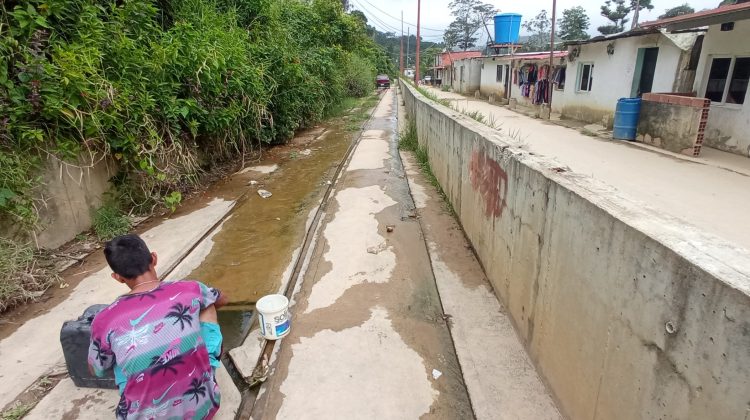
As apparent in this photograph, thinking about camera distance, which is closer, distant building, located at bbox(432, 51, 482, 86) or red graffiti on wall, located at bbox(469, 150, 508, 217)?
red graffiti on wall, located at bbox(469, 150, 508, 217)

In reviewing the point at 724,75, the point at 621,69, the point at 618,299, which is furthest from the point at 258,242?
the point at 621,69

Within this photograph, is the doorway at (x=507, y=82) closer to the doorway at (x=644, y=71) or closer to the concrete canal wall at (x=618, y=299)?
the doorway at (x=644, y=71)

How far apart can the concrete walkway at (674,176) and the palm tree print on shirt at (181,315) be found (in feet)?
10.1

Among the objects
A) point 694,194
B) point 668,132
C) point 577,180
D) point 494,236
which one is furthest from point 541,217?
point 668,132

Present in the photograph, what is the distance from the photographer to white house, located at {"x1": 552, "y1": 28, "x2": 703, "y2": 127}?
397 inches

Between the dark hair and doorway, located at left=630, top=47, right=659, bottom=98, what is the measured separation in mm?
13108

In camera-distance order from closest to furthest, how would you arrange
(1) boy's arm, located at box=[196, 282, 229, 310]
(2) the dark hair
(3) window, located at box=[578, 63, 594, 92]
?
(2) the dark hair, (1) boy's arm, located at box=[196, 282, 229, 310], (3) window, located at box=[578, 63, 594, 92]

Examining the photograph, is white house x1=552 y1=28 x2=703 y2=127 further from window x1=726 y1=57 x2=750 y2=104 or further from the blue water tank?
the blue water tank

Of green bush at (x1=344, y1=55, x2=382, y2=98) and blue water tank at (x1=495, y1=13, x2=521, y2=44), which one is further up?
blue water tank at (x1=495, y1=13, x2=521, y2=44)

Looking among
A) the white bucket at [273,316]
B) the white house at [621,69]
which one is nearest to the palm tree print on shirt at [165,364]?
the white bucket at [273,316]

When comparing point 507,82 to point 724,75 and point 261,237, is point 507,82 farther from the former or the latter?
point 261,237

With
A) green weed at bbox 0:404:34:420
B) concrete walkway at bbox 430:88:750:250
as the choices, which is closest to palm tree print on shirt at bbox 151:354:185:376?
green weed at bbox 0:404:34:420

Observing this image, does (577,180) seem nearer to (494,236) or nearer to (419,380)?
(494,236)

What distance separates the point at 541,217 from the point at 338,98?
17.3 meters
